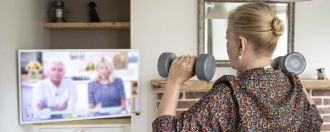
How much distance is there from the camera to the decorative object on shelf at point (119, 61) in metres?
2.18

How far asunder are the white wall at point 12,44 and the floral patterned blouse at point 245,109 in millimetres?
1491

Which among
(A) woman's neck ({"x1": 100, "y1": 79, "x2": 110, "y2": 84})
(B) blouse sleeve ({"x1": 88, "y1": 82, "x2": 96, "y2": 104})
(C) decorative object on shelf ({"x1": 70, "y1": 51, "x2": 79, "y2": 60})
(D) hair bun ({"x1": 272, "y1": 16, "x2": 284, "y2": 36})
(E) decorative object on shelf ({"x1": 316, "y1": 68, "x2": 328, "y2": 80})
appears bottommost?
(B) blouse sleeve ({"x1": 88, "y1": 82, "x2": 96, "y2": 104})

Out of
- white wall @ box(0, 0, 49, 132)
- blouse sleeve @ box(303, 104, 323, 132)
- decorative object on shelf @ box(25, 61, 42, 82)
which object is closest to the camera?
blouse sleeve @ box(303, 104, 323, 132)

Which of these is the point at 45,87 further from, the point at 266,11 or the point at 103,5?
the point at 266,11

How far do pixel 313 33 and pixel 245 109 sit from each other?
194 cm

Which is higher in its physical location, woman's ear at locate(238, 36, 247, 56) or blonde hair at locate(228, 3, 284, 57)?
blonde hair at locate(228, 3, 284, 57)

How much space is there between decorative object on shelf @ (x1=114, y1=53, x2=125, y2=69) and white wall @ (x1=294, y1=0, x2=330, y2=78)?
152cm

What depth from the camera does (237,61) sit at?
92 cm

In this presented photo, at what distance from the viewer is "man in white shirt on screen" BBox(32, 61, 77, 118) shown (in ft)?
6.79

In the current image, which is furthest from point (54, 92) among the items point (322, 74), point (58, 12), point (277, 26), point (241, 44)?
point (322, 74)

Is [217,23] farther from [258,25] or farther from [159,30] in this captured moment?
[258,25]

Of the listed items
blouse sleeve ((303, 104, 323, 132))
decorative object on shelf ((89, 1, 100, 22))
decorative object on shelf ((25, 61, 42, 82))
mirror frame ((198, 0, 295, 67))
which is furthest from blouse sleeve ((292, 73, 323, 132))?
decorative object on shelf ((89, 1, 100, 22))

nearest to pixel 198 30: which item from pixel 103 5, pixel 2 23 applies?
pixel 103 5

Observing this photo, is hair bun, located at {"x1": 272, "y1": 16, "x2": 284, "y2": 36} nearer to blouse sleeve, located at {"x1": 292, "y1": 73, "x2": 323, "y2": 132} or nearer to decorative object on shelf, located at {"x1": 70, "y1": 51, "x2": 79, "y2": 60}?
blouse sleeve, located at {"x1": 292, "y1": 73, "x2": 323, "y2": 132}
